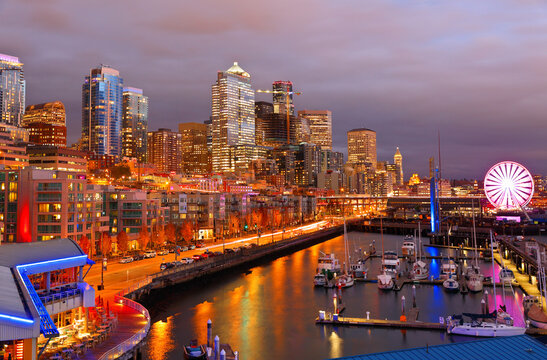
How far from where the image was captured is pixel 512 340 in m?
20.8

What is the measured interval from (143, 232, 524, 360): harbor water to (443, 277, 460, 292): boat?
808 millimetres

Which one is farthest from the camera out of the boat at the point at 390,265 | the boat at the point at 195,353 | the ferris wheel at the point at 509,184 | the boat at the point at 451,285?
the ferris wheel at the point at 509,184

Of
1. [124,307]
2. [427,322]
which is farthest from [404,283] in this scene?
[124,307]

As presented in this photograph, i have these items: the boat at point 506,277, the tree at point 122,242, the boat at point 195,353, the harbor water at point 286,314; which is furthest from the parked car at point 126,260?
the boat at point 506,277

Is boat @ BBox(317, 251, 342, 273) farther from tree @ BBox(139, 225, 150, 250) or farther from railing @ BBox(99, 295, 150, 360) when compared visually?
railing @ BBox(99, 295, 150, 360)

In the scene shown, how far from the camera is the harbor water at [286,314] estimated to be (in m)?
36.3

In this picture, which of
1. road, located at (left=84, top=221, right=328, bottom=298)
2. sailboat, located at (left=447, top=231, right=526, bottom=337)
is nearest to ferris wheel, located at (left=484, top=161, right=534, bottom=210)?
sailboat, located at (left=447, top=231, right=526, bottom=337)

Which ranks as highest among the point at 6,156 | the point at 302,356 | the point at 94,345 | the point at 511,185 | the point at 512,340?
the point at 6,156

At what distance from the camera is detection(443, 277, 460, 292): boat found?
55.8m

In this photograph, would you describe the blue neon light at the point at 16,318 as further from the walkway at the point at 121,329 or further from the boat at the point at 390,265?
the boat at the point at 390,265

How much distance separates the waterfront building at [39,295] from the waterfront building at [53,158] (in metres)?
121

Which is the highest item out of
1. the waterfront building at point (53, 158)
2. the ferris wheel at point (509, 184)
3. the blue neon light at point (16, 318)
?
the waterfront building at point (53, 158)

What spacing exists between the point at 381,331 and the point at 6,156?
122 metres

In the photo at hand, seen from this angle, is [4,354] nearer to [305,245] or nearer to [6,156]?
[305,245]
